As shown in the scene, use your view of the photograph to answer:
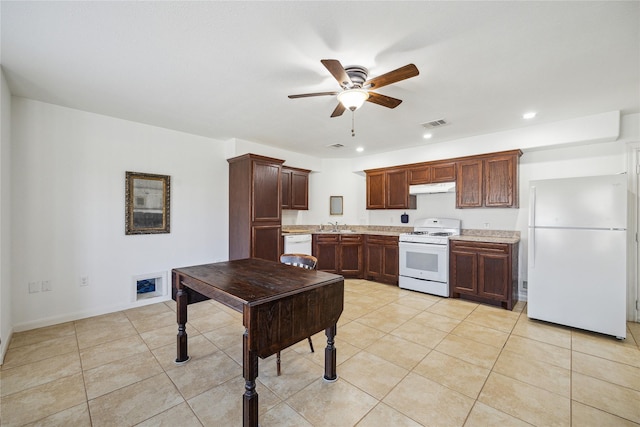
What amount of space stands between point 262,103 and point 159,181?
1998 millimetres

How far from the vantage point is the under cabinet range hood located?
14.5 ft

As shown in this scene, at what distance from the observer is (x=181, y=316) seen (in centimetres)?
229

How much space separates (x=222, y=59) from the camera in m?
2.17

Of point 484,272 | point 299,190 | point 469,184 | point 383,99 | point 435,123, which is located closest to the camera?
point 383,99

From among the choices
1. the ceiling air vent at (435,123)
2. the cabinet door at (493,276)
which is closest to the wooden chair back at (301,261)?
the ceiling air vent at (435,123)

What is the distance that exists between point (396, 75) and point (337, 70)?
433mm

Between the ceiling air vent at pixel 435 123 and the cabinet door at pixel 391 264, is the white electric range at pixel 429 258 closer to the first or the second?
the cabinet door at pixel 391 264

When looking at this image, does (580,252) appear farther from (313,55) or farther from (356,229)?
(356,229)

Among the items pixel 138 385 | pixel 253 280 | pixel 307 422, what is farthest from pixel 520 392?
pixel 138 385

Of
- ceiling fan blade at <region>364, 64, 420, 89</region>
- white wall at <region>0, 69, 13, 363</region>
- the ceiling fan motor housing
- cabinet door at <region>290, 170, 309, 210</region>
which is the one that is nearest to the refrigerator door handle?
ceiling fan blade at <region>364, 64, 420, 89</region>

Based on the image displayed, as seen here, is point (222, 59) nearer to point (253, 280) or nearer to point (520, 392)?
point (253, 280)

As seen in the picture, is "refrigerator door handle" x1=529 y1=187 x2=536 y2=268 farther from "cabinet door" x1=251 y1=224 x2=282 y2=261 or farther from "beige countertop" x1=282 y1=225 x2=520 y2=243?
"cabinet door" x1=251 y1=224 x2=282 y2=261

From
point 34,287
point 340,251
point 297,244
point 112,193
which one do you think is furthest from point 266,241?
point 34,287

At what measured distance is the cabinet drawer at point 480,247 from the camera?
11.8 feet
